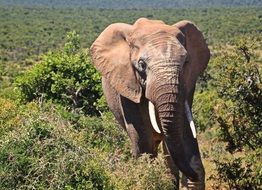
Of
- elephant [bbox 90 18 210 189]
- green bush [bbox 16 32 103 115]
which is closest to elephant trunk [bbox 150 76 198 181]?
elephant [bbox 90 18 210 189]

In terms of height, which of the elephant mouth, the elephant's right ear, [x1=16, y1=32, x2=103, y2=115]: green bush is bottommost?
[x1=16, y1=32, x2=103, y2=115]: green bush

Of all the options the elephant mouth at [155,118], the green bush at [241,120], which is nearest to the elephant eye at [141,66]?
the elephant mouth at [155,118]

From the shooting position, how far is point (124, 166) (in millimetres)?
7812

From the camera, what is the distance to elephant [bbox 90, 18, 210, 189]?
24.0 feet

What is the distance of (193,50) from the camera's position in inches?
353

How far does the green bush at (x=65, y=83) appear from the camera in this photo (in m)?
14.1

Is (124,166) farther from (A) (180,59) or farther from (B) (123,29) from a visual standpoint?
(B) (123,29)

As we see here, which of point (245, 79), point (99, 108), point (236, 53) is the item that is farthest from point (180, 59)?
point (99, 108)

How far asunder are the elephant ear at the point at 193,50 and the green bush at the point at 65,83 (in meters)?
5.19

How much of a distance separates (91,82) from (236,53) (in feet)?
14.2

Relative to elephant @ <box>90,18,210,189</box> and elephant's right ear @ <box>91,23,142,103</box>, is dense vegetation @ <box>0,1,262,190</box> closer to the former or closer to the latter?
elephant @ <box>90,18,210,189</box>

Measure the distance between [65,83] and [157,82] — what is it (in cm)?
688

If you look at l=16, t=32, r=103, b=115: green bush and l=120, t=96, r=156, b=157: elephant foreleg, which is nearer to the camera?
l=120, t=96, r=156, b=157: elephant foreleg

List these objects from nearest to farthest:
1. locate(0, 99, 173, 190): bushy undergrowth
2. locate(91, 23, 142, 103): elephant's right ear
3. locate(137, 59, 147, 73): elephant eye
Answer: locate(0, 99, 173, 190): bushy undergrowth < locate(137, 59, 147, 73): elephant eye < locate(91, 23, 142, 103): elephant's right ear
